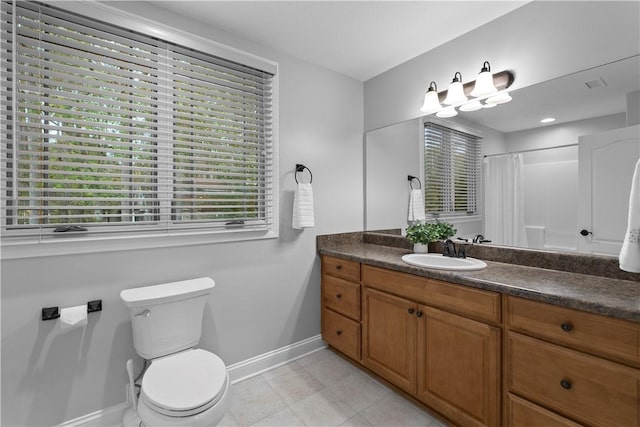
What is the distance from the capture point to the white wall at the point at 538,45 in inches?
58.4

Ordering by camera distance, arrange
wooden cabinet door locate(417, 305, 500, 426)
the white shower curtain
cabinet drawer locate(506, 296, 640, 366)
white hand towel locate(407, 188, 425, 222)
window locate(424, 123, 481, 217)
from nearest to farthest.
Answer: cabinet drawer locate(506, 296, 640, 366), wooden cabinet door locate(417, 305, 500, 426), the white shower curtain, window locate(424, 123, 481, 217), white hand towel locate(407, 188, 425, 222)

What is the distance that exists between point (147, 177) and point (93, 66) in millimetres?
637

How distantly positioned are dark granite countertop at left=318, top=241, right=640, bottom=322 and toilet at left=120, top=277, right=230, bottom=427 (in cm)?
114

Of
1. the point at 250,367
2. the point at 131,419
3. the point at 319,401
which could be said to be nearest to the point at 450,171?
the point at 319,401

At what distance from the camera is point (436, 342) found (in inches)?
64.3

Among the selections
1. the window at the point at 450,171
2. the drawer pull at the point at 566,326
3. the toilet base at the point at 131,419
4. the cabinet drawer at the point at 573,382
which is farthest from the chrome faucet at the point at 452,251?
the toilet base at the point at 131,419

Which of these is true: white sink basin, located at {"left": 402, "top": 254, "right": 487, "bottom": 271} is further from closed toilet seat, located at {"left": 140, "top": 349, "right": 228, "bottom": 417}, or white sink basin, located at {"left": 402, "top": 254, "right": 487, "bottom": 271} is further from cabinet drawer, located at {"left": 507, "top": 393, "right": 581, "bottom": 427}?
closed toilet seat, located at {"left": 140, "top": 349, "right": 228, "bottom": 417}

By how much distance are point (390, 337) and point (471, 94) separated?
5.58ft

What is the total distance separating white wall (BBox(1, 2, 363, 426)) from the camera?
146 centimetres

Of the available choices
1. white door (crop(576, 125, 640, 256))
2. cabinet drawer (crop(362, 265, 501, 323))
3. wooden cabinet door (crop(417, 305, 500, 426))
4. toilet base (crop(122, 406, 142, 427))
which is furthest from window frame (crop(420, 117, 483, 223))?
toilet base (crop(122, 406, 142, 427))

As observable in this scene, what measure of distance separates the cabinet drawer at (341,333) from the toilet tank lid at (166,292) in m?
1.06

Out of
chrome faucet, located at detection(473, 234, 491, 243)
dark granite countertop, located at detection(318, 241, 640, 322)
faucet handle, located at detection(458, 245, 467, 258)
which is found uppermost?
chrome faucet, located at detection(473, 234, 491, 243)

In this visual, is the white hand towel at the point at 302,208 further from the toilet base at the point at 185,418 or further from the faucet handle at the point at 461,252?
the toilet base at the point at 185,418

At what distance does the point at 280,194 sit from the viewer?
227 cm
